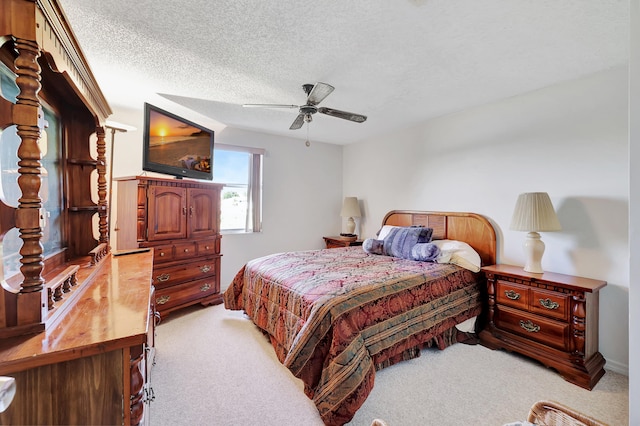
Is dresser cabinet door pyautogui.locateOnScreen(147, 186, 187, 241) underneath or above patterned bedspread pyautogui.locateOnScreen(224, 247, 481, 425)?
above

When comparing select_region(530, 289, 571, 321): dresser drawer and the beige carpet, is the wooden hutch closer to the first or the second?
the beige carpet

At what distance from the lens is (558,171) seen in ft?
8.49

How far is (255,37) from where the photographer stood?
188 cm

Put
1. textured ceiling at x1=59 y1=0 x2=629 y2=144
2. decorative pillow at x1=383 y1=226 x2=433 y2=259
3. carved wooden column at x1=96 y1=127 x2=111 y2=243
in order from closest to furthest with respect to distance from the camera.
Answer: textured ceiling at x1=59 y1=0 x2=629 y2=144 → carved wooden column at x1=96 y1=127 x2=111 y2=243 → decorative pillow at x1=383 y1=226 x2=433 y2=259

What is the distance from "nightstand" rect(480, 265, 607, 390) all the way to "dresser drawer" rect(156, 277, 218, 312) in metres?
3.09

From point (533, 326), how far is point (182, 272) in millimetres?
3524

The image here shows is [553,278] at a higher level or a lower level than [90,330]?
lower

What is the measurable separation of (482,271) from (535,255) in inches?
18.7

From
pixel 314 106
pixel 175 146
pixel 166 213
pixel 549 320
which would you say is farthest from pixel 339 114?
pixel 549 320

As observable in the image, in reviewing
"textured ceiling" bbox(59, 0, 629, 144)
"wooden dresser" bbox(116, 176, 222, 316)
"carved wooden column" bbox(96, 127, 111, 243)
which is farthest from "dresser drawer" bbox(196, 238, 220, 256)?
"textured ceiling" bbox(59, 0, 629, 144)

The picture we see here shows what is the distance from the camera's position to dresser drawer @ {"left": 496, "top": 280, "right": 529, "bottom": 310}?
2.41 m

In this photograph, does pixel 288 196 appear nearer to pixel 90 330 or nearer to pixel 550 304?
pixel 550 304

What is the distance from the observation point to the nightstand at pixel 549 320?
82.4 inches

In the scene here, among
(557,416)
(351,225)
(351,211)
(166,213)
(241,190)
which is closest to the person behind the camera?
(557,416)
